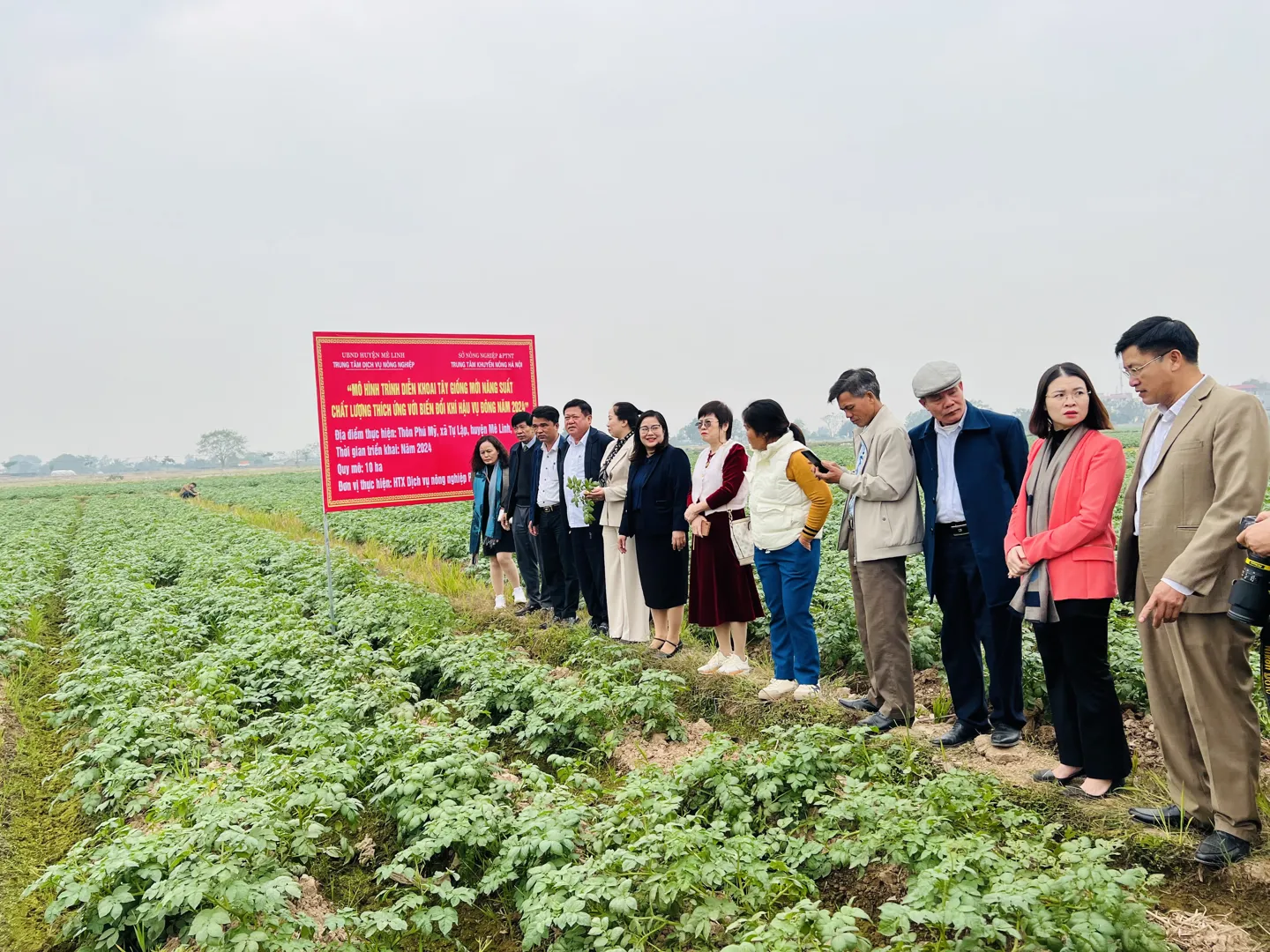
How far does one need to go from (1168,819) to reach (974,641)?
1373 mm

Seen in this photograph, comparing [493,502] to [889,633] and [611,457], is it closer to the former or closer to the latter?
[611,457]

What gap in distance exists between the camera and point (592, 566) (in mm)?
8117

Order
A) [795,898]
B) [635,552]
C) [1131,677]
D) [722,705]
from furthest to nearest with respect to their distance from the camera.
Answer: [635,552] → [722,705] → [1131,677] → [795,898]

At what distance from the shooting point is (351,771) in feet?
13.7

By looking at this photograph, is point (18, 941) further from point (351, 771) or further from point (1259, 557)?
point (1259, 557)

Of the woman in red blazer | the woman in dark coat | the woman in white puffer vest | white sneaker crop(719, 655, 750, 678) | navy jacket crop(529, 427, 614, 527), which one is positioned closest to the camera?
the woman in red blazer

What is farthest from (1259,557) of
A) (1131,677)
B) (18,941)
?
(18,941)

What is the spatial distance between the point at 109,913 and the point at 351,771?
1.11 metres

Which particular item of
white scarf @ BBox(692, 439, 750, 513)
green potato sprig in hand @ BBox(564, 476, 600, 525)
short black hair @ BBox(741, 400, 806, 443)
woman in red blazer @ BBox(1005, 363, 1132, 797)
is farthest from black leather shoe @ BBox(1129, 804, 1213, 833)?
green potato sprig in hand @ BBox(564, 476, 600, 525)

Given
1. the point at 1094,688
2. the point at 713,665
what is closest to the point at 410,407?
the point at 713,665

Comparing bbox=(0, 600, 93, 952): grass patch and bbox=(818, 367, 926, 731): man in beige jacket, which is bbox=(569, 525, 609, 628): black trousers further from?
bbox=(0, 600, 93, 952): grass patch

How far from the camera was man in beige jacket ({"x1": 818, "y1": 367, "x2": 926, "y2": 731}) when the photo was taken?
16.2ft

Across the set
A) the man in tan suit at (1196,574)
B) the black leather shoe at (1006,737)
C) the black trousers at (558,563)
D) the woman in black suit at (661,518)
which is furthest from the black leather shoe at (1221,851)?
the black trousers at (558,563)

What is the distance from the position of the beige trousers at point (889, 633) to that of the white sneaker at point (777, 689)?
0.77 metres
